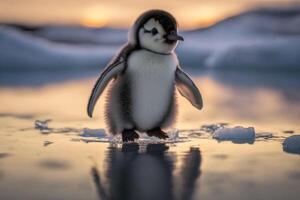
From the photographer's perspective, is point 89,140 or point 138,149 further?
point 89,140

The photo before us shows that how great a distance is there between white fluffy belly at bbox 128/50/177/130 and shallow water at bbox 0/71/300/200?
0.17 meters

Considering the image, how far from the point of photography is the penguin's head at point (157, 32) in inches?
156

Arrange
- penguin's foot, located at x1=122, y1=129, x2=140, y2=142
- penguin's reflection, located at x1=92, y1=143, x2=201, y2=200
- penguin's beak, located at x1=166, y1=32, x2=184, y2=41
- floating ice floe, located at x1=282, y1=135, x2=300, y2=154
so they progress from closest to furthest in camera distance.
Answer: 1. penguin's reflection, located at x1=92, y1=143, x2=201, y2=200
2. floating ice floe, located at x1=282, y1=135, x2=300, y2=154
3. penguin's beak, located at x1=166, y1=32, x2=184, y2=41
4. penguin's foot, located at x1=122, y1=129, x2=140, y2=142

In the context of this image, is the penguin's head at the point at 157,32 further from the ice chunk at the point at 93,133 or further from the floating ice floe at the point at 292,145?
the floating ice floe at the point at 292,145

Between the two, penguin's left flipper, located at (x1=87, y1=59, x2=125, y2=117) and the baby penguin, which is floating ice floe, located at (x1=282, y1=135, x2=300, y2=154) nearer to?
the baby penguin

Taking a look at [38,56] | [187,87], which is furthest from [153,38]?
[38,56]

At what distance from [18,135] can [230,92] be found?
4375 mm

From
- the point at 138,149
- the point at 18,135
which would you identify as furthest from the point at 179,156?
the point at 18,135

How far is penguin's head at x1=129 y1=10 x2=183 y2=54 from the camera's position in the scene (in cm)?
396

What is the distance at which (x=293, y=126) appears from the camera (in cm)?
473

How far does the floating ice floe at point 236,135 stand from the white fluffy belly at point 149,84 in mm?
389

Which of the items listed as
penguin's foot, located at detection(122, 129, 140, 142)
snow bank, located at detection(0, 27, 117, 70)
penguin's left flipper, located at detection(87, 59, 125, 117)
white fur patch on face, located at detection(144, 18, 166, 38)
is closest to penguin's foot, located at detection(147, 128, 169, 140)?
penguin's foot, located at detection(122, 129, 140, 142)

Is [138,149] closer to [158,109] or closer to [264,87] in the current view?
[158,109]

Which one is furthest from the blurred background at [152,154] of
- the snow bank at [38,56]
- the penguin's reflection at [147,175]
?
the snow bank at [38,56]
